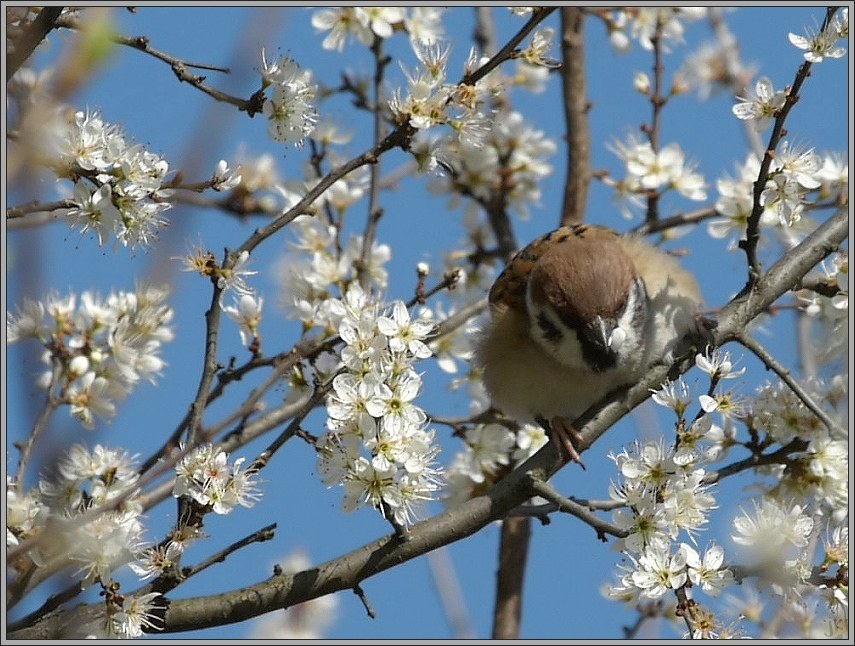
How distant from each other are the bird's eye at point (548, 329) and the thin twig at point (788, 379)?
2.52ft

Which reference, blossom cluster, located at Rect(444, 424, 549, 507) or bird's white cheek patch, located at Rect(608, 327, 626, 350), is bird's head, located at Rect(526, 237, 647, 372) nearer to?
bird's white cheek patch, located at Rect(608, 327, 626, 350)

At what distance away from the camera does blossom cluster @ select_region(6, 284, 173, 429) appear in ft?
12.1

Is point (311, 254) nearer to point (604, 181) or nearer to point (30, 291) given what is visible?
point (604, 181)

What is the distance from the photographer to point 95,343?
3.86 metres

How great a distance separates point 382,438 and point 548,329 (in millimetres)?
1256

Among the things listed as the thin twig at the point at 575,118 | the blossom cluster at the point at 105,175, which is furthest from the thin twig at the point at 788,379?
the thin twig at the point at 575,118

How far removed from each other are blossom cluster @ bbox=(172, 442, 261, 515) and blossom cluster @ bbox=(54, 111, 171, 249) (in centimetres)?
61

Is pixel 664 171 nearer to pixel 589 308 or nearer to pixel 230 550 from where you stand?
pixel 589 308

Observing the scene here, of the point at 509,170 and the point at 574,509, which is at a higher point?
the point at 509,170

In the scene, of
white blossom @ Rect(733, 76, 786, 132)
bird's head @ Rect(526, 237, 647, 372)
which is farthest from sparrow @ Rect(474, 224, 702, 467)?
white blossom @ Rect(733, 76, 786, 132)

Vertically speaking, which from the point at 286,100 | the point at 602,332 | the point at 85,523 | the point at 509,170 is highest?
the point at 509,170

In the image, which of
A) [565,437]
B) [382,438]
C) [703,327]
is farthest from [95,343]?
[703,327]

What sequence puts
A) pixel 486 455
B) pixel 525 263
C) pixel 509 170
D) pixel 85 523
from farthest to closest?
pixel 509 170, pixel 486 455, pixel 525 263, pixel 85 523

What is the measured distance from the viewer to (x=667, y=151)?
5.05 m
